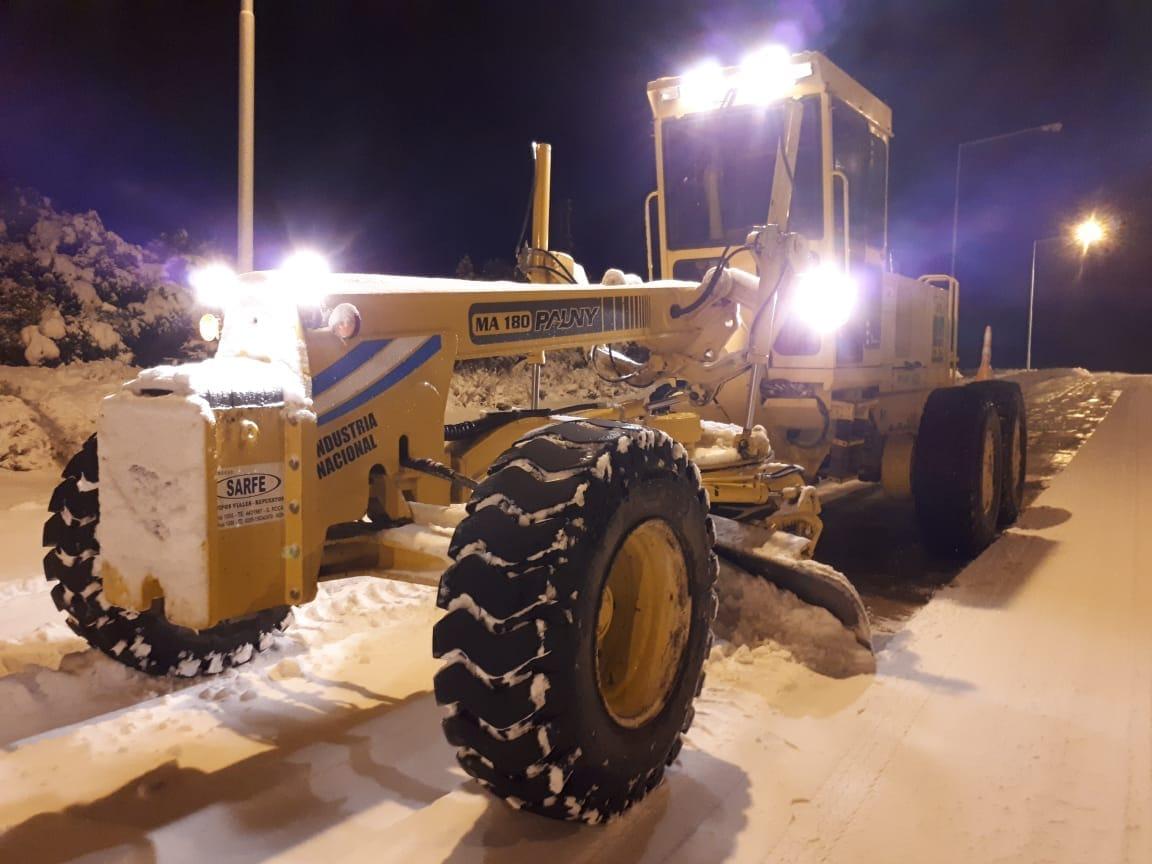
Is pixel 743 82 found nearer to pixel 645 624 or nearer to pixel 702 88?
pixel 702 88

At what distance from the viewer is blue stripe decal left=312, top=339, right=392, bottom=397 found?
319cm

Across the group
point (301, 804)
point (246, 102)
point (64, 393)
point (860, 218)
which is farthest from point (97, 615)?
point (246, 102)

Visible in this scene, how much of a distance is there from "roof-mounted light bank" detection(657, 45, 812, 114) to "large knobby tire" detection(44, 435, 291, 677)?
462 cm

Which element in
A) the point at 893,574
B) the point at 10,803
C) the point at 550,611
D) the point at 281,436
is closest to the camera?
the point at 550,611

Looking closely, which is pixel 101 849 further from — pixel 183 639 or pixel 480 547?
pixel 480 547

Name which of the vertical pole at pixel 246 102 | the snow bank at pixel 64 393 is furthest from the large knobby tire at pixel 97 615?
the vertical pole at pixel 246 102

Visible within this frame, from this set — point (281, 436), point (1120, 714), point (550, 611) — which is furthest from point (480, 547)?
point (1120, 714)

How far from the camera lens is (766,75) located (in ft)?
22.4

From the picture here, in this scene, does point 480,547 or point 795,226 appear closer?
point 480,547

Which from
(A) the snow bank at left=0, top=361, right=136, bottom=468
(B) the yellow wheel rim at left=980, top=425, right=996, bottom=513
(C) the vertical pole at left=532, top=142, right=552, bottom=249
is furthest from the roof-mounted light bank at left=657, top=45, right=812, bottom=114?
(A) the snow bank at left=0, top=361, right=136, bottom=468

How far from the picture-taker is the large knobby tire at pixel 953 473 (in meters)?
7.11

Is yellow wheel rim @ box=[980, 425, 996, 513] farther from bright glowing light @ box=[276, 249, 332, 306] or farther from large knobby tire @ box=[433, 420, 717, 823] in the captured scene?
bright glowing light @ box=[276, 249, 332, 306]

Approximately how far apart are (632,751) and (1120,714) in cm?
237

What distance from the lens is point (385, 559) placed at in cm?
340
